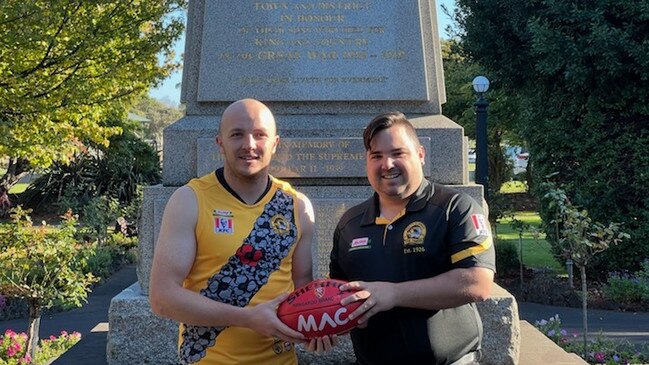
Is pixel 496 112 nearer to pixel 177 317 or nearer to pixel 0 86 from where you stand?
pixel 0 86

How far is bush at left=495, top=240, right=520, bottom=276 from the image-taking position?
585 inches

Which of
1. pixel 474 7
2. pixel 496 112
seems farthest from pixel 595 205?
pixel 496 112

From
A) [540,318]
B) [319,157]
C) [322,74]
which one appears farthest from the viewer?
[540,318]

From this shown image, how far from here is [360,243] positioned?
2852 millimetres

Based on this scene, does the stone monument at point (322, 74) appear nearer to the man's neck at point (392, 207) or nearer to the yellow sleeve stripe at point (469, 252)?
the man's neck at point (392, 207)

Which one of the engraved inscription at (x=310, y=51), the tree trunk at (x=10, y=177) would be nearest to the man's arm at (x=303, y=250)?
the engraved inscription at (x=310, y=51)

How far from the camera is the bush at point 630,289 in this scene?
11.5m

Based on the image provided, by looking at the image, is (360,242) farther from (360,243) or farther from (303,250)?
(303,250)

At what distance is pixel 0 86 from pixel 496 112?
18338mm

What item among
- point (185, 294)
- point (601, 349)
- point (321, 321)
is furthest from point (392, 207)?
point (601, 349)

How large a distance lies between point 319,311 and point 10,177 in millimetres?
26057

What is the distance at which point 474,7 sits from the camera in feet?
47.7

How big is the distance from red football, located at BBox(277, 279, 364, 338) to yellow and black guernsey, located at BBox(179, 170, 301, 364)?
0.21 meters

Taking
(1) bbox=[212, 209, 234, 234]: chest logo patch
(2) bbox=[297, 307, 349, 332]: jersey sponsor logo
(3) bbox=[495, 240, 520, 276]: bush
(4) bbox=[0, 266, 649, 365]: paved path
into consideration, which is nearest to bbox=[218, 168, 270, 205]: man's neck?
(1) bbox=[212, 209, 234, 234]: chest logo patch
